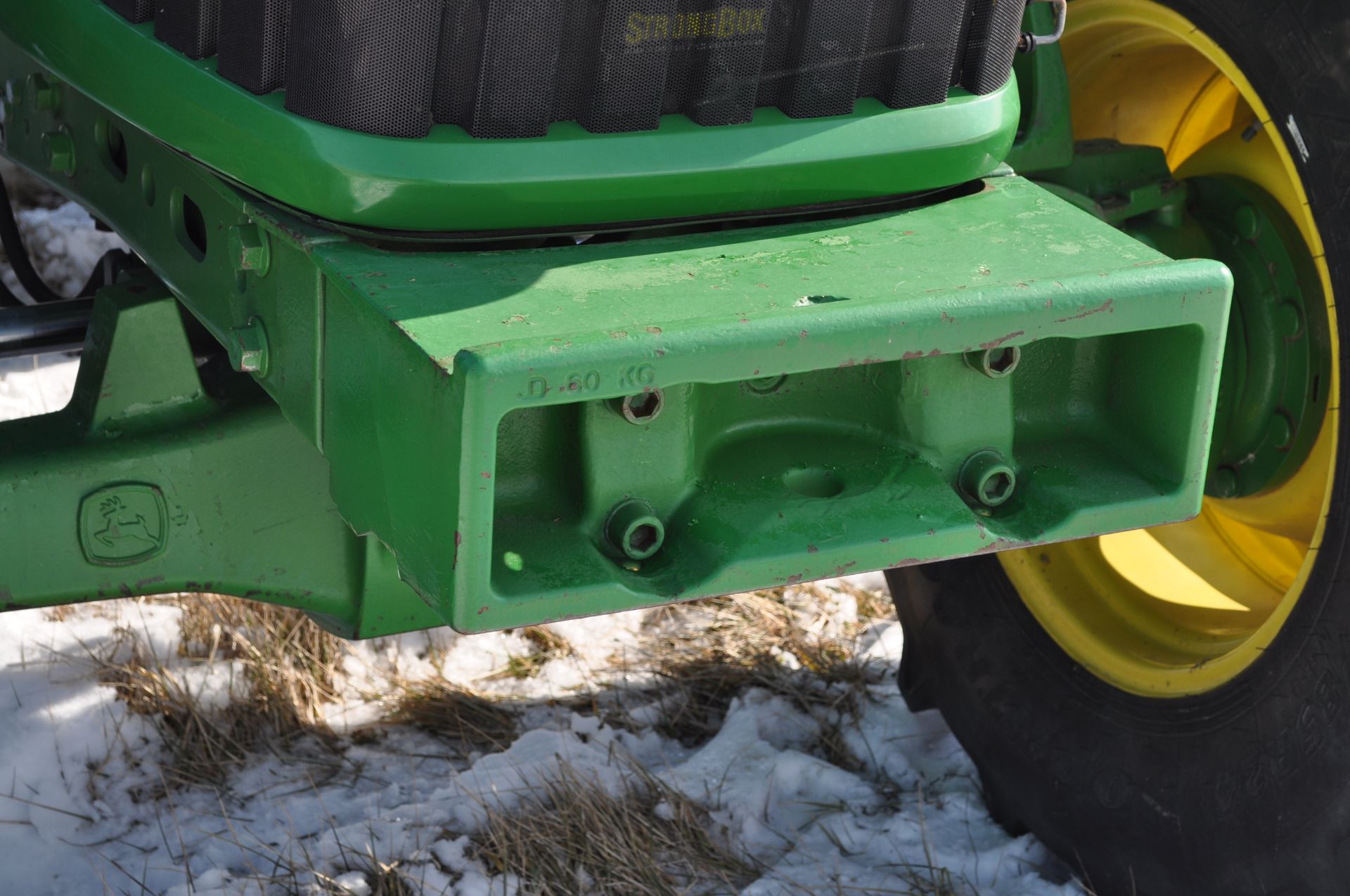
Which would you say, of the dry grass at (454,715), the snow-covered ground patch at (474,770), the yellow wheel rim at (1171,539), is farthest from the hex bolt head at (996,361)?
the dry grass at (454,715)

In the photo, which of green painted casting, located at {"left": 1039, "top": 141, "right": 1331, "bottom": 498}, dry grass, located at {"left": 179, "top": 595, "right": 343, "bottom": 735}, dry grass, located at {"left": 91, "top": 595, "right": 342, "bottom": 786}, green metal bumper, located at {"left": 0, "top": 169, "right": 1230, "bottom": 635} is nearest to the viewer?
green metal bumper, located at {"left": 0, "top": 169, "right": 1230, "bottom": 635}

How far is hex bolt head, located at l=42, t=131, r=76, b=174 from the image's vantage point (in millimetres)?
2102

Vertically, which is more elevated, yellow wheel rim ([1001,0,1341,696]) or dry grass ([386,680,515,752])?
yellow wheel rim ([1001,0,1341,696])

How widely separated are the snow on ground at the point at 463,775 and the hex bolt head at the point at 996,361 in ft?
3.14

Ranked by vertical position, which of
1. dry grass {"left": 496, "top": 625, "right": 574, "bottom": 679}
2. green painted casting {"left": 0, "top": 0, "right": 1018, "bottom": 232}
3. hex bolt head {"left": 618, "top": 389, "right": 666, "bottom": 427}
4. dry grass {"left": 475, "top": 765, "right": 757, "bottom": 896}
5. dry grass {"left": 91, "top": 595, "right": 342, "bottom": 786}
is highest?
green painted casting {"left": 0, "top": 0, "right": 1018, "bottom": 232}

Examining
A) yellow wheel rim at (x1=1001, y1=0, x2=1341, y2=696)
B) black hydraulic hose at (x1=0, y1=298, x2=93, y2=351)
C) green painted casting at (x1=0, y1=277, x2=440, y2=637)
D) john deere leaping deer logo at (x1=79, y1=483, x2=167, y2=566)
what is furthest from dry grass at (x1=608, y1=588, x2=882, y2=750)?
black hydraulic hose at (x1=0, y1=298, x2=93, y2=351)

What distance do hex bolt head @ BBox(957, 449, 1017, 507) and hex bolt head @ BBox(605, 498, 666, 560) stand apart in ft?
1.11

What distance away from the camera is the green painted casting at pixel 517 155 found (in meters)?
1.45

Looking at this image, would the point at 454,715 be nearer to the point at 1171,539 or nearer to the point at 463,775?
the point at 463,775

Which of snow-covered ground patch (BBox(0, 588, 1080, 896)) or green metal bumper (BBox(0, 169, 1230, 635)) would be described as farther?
snow-covered ground patch (BBox(0, 588, 1080, 896))

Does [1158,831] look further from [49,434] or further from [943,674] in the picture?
[49,434]

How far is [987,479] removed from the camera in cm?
160

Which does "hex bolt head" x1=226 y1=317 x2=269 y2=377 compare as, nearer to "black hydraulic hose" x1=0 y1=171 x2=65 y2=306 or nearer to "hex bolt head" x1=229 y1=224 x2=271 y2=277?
"hex bolt head" x1=229 y1=224 x2=271 y2=277

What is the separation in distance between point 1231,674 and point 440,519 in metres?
1.17
